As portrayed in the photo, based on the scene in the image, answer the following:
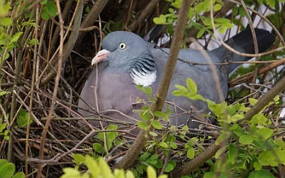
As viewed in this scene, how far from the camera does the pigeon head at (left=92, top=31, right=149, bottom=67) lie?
7.66 feet

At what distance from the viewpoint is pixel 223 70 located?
2537 millimetres

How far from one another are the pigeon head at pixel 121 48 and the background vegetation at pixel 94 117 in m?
0.05

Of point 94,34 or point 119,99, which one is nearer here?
point 119,99

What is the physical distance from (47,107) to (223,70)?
2.31 ft

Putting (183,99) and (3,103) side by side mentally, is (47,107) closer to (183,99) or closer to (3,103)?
(3,103)

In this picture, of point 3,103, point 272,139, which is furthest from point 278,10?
point 3,103

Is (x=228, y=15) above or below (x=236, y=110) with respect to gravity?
above

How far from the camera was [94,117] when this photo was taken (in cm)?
217

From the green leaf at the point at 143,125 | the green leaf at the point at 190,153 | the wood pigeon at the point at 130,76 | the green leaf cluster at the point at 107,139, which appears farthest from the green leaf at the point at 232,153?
the wood pigeon at the point at 130,76

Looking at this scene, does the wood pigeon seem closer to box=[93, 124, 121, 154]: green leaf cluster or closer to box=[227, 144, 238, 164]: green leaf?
box=[93, 124, 121, 154]: green leaf cluster

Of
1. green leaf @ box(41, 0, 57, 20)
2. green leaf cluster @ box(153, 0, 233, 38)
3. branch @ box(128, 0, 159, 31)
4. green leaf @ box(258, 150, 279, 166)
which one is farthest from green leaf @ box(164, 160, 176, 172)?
branch @ box(128, 0, 159, 31)

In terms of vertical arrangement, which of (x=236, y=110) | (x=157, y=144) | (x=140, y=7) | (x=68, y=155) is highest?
(x=140, y=7)

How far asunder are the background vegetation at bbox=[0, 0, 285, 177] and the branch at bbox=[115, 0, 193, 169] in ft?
0.08

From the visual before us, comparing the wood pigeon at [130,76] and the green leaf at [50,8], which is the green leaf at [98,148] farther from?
the green leaf at [50,8]
